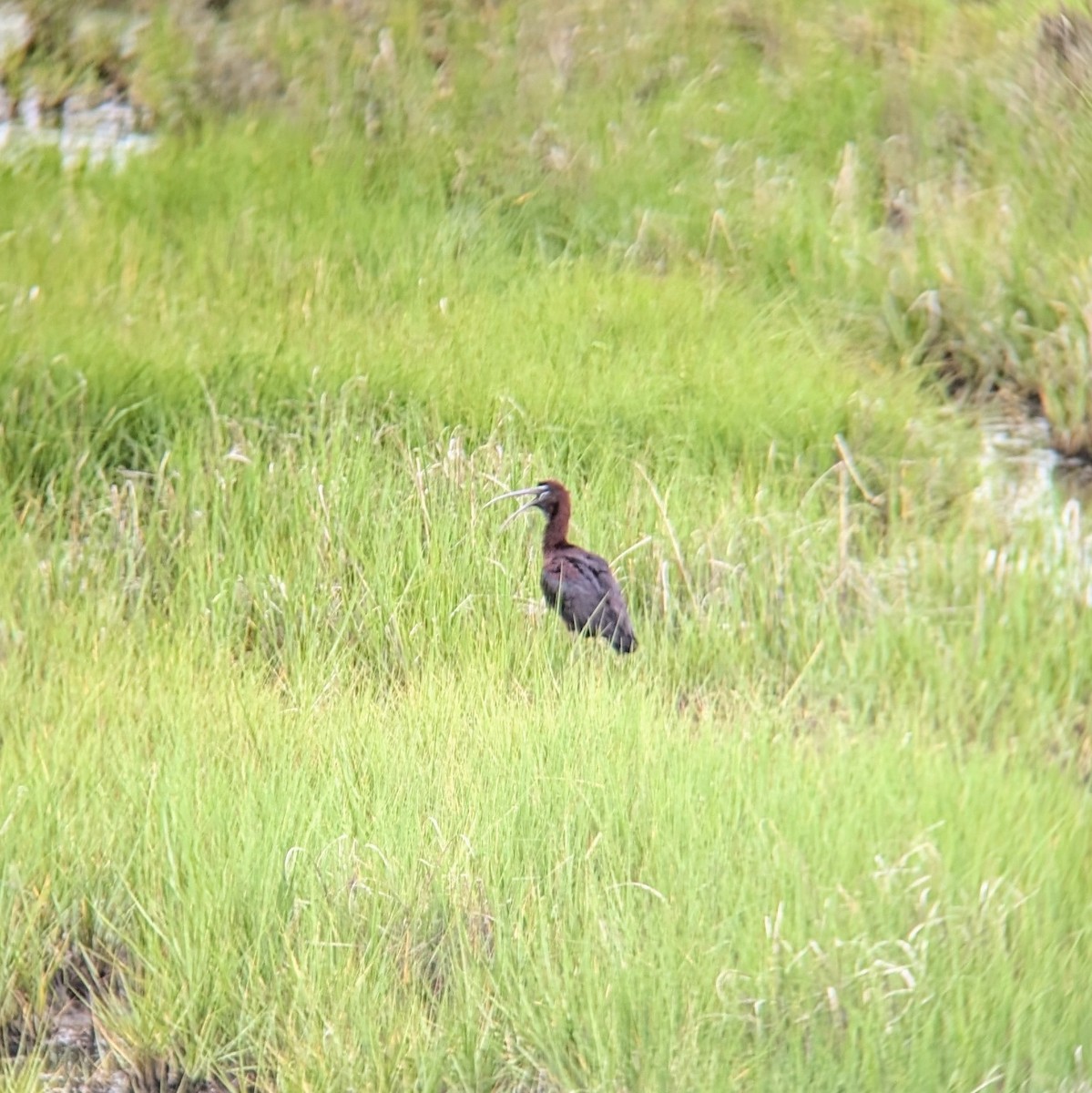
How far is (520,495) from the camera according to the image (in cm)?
587

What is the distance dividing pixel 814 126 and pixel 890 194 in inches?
28.6

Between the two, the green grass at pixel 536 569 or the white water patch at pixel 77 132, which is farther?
the white water patch at pixel 77 132

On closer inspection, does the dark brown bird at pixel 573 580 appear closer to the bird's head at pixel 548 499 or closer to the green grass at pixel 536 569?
the bird's head at pixel 548 499

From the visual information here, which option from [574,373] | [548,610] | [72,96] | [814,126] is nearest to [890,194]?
[814,126]

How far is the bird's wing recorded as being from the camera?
519cm

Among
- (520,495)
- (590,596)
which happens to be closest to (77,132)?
(520,495)

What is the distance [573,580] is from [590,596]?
0.14m

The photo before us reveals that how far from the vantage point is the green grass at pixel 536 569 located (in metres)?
3.73

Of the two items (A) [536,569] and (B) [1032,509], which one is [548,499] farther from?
(B) [1032,509]

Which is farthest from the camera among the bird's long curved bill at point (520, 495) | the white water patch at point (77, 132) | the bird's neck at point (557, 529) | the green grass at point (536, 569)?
the white water patch at point (77, 132)

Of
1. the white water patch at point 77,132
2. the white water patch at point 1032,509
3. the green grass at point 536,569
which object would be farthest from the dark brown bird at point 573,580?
the white water patch at point 77,132

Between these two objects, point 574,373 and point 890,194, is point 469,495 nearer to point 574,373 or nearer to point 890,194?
point 574,373

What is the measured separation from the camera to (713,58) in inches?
352

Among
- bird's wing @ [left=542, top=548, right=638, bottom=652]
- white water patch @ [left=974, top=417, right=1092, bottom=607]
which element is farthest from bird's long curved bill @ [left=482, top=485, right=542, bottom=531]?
white water patch @ [left=974, top=417, right=1092, bottom=607]
